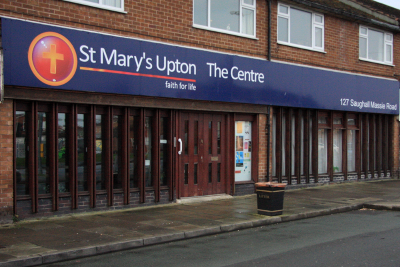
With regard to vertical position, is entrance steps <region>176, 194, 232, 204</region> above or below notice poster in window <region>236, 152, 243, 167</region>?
below

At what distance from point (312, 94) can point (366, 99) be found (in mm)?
3546

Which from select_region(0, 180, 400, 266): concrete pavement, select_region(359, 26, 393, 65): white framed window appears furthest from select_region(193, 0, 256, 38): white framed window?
select_region(359, 26, 393, 65): white framed window

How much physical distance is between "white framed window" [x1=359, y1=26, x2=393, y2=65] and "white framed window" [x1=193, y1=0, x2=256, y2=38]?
6.46 m

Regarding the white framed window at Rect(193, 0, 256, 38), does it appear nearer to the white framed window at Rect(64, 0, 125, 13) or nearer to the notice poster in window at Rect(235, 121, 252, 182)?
the white framed window at Rect(64, 0, 125, 13)

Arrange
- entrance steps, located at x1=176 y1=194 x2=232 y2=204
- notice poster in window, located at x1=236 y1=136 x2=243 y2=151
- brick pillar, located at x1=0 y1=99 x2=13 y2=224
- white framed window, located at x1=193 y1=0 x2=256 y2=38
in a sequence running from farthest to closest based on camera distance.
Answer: notice poster in window, located at x1=236 y1=136 x2=243 y2=151 < white framed window, located at x1=193 y1=0 x2=256 y2=38 < entrance steps, located at x1=176 y1=194 x2=232 y2=204 < brick pillar, located at x1=0 y1=99 x2=13 y2=224

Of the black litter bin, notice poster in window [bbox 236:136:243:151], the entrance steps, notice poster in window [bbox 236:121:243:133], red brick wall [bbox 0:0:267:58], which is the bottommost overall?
the entrance steps

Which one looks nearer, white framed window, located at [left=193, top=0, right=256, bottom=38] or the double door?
the double door

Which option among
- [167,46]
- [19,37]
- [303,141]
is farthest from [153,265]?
[303,141]

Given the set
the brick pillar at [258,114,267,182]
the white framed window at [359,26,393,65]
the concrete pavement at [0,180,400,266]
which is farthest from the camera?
the white framed window at [359,26,393,65]

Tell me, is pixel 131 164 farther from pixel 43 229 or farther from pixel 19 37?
pixel 19 37

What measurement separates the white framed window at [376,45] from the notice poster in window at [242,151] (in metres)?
7.16

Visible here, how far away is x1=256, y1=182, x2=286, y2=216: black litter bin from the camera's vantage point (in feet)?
36.1

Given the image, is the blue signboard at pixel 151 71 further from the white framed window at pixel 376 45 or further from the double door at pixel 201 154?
the white framed window at pixel 376 45

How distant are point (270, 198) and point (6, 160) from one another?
612 cm
